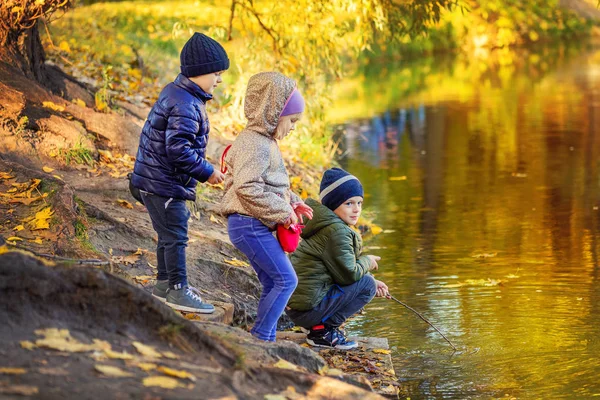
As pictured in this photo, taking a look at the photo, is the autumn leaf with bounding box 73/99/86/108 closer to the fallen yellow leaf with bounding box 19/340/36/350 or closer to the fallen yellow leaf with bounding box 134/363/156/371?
the fallen yellow leaf with bounding box 19/340/36/350

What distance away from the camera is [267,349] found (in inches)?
187

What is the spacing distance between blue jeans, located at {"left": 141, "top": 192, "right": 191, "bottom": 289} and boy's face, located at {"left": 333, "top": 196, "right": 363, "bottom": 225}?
2.98ft

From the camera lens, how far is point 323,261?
584 cm

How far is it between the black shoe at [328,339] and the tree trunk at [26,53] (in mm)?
4492

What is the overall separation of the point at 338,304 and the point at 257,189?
1.04m

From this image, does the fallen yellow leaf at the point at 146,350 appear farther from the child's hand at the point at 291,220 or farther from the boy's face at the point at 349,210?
the boy's face at the point at 349,210

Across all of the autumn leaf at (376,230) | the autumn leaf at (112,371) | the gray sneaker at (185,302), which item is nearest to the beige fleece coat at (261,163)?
the gray sneaker at (185,302)

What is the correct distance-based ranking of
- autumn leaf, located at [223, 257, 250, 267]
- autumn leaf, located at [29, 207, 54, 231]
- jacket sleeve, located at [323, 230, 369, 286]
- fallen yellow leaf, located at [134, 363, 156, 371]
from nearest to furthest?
1. fallen yellow leaf, located at [134, 363, 156, 371]
2. jacket sleeve, located at [323, 230, 369, 286]
3. autumn leaf, located at [29, 207, 54, 231]
4. autumn leaf, located at [223, 257, 250, 267]

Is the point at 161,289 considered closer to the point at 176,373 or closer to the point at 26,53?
the point at 176,373

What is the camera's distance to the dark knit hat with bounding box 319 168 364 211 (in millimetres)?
5875

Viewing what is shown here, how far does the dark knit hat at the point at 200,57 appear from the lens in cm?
563

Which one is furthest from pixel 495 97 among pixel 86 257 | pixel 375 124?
pixel 86 257

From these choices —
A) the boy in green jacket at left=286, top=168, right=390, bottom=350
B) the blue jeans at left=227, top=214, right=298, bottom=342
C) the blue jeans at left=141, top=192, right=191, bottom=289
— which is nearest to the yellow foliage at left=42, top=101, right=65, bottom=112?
the blue jeans at left=141, top=192, right=191, bottom=289

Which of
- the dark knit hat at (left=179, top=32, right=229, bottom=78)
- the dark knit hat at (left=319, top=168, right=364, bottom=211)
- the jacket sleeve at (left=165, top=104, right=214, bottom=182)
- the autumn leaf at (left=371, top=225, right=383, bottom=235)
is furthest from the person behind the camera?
the autumn leaf at (left=371, top=225, right=383, bottom=235)
